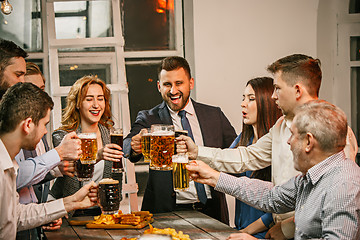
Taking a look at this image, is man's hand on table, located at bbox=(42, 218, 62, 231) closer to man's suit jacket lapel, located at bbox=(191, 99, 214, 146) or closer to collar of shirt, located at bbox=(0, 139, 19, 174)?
collar of shirt, located at bbox=(0, 139, 19, 174)

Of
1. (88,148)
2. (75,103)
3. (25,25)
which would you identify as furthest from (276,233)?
(25,25)

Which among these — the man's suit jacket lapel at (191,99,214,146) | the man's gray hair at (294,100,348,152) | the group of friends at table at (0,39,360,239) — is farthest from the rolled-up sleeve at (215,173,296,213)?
the man's suit jacket lapel at (191,99,214,146)

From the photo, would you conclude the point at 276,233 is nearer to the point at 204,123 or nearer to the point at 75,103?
the point at 204,123

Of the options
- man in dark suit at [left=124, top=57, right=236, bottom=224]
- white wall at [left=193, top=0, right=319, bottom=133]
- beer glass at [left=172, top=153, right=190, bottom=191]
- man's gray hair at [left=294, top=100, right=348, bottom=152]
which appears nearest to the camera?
man's gray hair at [left=294, top=100, right=348, bottom=152]

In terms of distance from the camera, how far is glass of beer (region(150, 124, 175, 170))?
2.73m

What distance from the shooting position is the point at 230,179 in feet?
9.31

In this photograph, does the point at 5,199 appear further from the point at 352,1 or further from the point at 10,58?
the point at 352,1

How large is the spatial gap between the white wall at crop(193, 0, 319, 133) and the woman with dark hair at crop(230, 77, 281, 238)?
115cm

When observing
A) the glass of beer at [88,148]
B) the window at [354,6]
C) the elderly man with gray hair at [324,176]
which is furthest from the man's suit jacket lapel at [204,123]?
the window at [354,6]

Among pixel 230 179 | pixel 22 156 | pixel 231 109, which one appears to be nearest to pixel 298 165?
pixel 230 179

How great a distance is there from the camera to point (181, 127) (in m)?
3.99

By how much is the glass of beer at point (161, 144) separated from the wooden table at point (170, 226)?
1.44 ft

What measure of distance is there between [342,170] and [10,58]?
243cm

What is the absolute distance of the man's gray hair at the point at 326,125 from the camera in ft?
7.02
